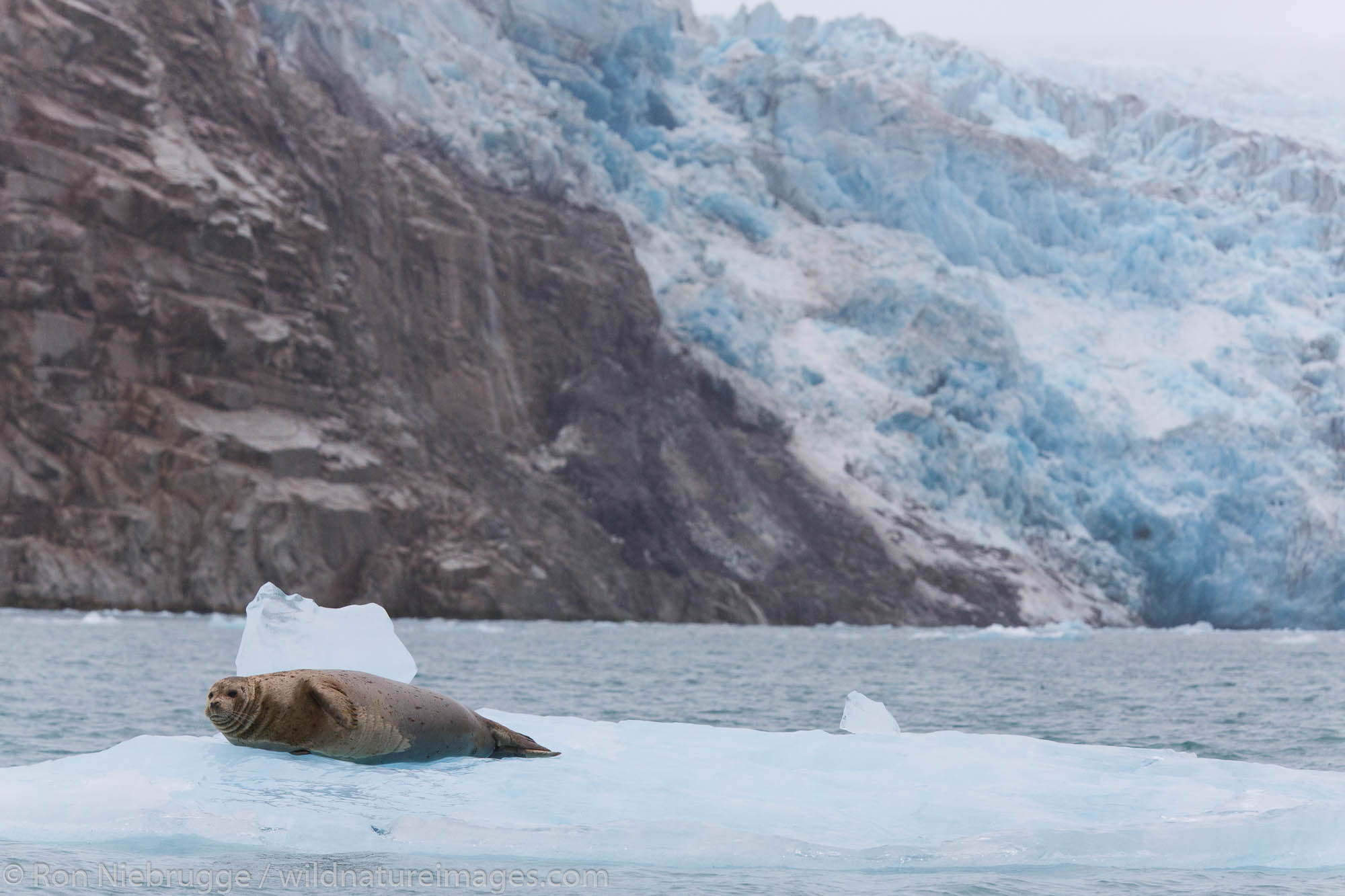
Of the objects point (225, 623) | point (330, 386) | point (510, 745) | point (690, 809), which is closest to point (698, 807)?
point (690, 809)

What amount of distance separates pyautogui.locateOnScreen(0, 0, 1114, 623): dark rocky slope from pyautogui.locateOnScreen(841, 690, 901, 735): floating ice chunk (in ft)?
107

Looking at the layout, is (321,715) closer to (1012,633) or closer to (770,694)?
(770,694)

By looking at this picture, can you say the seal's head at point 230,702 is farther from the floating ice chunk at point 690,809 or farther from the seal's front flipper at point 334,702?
the seal's front flipper at point 334,702

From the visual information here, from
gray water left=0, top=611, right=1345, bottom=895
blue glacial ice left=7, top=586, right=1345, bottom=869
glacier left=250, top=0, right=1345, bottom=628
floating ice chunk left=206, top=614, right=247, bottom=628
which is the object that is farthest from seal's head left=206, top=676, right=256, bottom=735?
glacier left=250, top=0, right=1345, bottom=628

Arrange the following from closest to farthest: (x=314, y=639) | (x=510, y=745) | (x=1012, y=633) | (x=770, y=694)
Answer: (x=510, y=745) → (x=314, y=639) → (x=770, y=694) → (x=1012, y=633)

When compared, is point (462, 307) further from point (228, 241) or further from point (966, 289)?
point (966, 289)

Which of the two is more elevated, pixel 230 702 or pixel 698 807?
pixel 230 702

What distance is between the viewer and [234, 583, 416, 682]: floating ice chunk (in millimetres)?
8547

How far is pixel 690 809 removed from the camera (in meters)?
7.05

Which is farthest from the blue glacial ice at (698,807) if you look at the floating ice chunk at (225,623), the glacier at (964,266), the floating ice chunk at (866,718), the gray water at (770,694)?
the glacier at (964,266)

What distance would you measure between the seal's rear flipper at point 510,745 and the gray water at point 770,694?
1882mm

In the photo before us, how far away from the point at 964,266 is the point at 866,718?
56112 millimetres

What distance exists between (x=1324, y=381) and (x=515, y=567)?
119ft

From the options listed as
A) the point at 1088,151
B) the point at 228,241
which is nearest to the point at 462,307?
the point at 228,241
